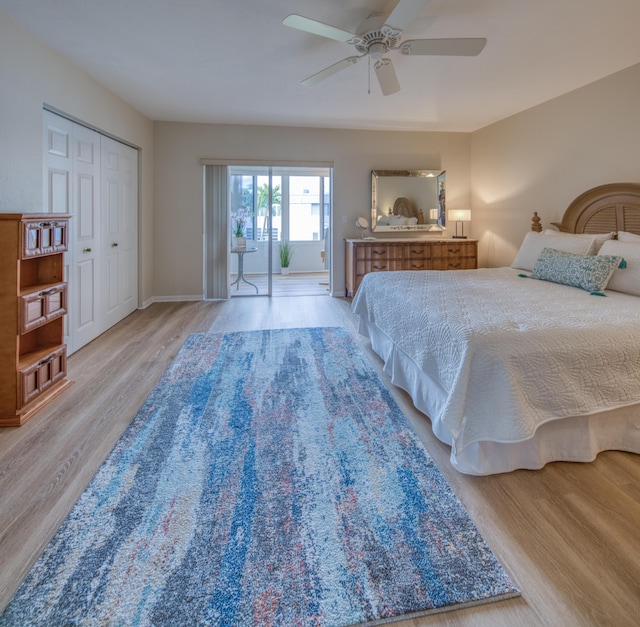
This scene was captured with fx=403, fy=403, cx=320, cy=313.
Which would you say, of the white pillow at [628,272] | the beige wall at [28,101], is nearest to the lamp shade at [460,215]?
the white pillow at [628,272]

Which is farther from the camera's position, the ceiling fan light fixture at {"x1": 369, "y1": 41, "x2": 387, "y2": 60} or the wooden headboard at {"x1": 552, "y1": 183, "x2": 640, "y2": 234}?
the wooden headboard at {"x1": 552, "y1": 183, "x2": 640, "y2": 234}

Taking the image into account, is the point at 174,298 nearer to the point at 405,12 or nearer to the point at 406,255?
the point at 406,255

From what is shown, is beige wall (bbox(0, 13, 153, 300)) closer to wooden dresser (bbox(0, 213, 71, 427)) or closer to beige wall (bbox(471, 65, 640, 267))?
wooden dresser (bbox(0, 213, 71, 427))

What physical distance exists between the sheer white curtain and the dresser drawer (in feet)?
10.7

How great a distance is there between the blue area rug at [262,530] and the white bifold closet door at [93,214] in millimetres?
1960

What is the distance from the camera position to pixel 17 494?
172 cm

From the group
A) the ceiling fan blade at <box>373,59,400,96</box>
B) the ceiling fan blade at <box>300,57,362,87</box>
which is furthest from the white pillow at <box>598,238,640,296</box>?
the ceiling fan blade at <box>300,57,362,87</box>

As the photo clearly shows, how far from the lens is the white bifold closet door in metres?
3.37

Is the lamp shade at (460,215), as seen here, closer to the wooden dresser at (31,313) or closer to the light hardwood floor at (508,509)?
the light hardwood floor at (508,509)

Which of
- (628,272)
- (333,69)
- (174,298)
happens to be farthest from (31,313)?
(628,272)

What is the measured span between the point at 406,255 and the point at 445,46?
11.1 feet

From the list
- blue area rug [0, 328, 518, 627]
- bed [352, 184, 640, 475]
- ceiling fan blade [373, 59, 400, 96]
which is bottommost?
blue area rug [0, 328, 518, 627]

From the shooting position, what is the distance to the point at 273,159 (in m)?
5.85

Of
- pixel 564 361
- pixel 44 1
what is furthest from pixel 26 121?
pixel 564 361
